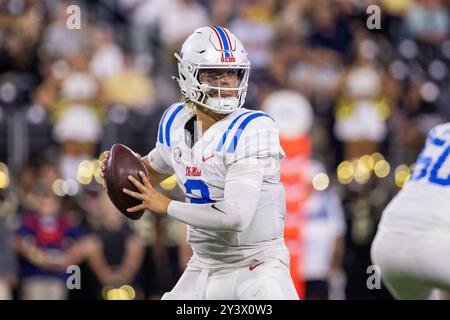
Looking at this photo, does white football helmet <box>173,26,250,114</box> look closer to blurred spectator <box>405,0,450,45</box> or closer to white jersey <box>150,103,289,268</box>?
white jersey <box>150,103,289,268</box>

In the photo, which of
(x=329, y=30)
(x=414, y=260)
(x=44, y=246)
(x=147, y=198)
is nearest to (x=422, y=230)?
(x=414, y=260)

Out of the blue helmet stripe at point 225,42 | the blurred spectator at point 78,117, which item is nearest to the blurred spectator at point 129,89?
the blurred spectator at point 78,117

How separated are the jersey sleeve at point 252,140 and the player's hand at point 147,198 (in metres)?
0.33

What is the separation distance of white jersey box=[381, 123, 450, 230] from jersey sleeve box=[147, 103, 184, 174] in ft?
3.76

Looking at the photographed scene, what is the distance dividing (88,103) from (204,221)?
221 inches

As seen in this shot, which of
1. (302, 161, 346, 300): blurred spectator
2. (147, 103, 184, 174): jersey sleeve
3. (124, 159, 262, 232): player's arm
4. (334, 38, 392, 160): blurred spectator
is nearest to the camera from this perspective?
(124, 159, 262, 232): player's arm

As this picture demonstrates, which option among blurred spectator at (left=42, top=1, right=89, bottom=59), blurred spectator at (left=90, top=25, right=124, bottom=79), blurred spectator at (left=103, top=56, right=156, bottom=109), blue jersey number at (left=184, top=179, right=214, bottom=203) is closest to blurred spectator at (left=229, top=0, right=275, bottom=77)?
blurred spectator at (left=103, top=56, right=156, bottom=109)

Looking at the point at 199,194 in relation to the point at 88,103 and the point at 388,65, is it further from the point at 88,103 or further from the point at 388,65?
the point at 388,65

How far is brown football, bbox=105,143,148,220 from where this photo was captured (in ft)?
16.4

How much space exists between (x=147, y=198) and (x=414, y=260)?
1388 millimetres

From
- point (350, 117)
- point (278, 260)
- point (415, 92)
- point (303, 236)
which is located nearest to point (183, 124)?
point (278, 260)

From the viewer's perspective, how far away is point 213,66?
5113 millimetres

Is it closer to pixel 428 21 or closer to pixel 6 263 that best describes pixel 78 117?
pixel 6 263

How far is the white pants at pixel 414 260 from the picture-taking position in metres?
5.40
